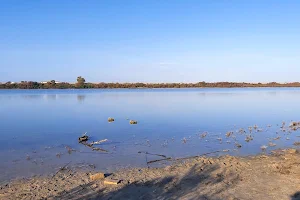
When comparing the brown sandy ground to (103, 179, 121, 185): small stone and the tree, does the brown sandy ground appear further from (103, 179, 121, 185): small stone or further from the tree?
the tree

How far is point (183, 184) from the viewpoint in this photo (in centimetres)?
875

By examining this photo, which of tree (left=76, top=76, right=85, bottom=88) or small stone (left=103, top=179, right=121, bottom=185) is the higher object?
tree (left=76, top=76, right=85, bottom=88)

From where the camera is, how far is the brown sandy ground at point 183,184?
7898mm

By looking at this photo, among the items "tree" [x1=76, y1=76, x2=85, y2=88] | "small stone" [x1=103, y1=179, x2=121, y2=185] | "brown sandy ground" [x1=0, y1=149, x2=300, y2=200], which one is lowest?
"brown sandy ground" [x1=0, y1=149, x2=300, y2=200]

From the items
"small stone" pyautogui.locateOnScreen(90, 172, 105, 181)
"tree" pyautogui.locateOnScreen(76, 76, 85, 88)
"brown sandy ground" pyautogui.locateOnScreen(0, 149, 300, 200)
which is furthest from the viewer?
"tree" pyautogui.locateOnScreen(76, 76, 85, 88)

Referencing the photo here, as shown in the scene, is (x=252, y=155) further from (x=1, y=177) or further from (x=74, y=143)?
(x=1, y=177)

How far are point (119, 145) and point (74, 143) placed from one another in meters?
2.49

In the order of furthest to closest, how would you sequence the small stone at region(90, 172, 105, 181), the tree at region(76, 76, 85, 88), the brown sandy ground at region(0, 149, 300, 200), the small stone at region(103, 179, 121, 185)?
the tree at region(76, 76, 85, 88)
the small stone at region(90, 172, 105, 181)
the small stone at region(103, 179, 121, 185)
the brown sandy ground at region(0, 149, 300, 200)

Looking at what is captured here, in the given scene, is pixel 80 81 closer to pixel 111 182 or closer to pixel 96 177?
pixel 96 177

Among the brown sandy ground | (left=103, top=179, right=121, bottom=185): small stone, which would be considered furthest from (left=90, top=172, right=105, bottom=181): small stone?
(left=103, top=179, right=121, bottom=185): small stone

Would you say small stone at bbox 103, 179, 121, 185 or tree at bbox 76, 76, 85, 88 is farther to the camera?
tree at bbox 76, 76, 85, 88

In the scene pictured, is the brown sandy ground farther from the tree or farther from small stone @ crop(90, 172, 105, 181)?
the tree

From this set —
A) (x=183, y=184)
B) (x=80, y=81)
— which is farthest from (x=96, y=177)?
(x=80, y=81)

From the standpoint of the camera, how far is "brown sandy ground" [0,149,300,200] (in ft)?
25.9
